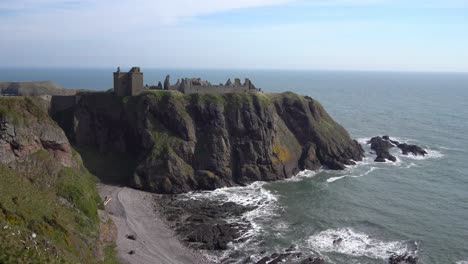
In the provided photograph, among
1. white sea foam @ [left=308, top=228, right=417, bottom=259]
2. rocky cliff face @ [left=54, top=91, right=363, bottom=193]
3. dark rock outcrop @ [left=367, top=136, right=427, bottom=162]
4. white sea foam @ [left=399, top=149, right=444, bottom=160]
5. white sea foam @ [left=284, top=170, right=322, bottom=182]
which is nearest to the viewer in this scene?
white sea foam @ [left=308, top=228, right=417, bottom=259]

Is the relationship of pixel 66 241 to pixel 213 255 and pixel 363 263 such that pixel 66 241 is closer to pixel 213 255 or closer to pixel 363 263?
pixel 213 255

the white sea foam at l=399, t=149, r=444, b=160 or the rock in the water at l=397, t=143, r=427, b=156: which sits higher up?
the rock in the water at l=397, t=143, r=427, b=156

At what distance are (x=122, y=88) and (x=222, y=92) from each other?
1902 cm

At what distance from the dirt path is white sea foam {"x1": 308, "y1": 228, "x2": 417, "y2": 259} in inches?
563

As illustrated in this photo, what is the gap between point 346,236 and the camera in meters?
56.2

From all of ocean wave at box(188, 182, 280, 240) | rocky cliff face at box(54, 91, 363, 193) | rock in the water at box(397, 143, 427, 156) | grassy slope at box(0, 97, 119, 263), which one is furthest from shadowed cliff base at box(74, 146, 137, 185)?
rock in the water at box(397, 143, 427, 156)

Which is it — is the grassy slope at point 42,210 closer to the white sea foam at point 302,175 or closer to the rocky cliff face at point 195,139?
the rocky cliff face at point 195,139

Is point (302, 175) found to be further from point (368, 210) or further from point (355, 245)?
point (355, 245)

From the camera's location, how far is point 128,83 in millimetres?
86562

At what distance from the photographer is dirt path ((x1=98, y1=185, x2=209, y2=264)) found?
50.2 meters

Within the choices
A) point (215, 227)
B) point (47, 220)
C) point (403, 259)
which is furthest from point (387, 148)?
point (47, 220)

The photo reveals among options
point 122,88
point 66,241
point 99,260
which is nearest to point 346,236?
point 99,260

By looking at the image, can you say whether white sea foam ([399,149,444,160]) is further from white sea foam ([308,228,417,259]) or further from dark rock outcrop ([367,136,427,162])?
white sea foam ([308,228,417,259])

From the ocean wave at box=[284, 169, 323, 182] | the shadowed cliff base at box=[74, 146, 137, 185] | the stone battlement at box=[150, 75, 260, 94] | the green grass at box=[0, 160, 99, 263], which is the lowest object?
the ocean wave at box=[284, 169, 323, 182]
